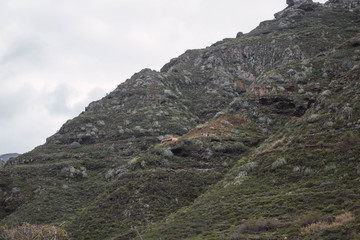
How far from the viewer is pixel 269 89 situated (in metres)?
51.1

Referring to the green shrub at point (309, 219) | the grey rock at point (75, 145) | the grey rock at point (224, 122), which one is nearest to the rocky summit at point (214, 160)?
the green shrub at point (309, 219)

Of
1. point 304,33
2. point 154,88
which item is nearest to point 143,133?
point 154,88

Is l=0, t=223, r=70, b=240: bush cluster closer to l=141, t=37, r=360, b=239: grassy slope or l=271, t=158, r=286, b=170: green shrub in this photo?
l=141, t=37, r=360, b=239: grassy slope

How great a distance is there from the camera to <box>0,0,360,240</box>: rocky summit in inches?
693

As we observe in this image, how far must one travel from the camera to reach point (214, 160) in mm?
37500

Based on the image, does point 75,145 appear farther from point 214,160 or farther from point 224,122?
point 214,160

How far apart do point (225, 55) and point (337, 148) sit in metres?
80.7

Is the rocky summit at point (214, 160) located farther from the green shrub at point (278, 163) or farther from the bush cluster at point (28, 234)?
the bush cluster at point (28, 234)

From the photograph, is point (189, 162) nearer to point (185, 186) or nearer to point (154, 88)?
point (185, 186)

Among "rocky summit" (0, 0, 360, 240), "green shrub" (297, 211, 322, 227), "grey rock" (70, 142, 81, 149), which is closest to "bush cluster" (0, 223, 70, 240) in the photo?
"rocky summit" (0, 0, 360, 240)

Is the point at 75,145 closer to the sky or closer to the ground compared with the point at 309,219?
closer to the sky

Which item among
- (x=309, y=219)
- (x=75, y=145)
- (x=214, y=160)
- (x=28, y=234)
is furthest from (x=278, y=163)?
(x=75, y=145)

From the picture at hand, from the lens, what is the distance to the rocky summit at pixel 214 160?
57.7 ft

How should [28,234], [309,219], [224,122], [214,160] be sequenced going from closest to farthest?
[309,219] → [28,234] → [214,160] → [224,122]
